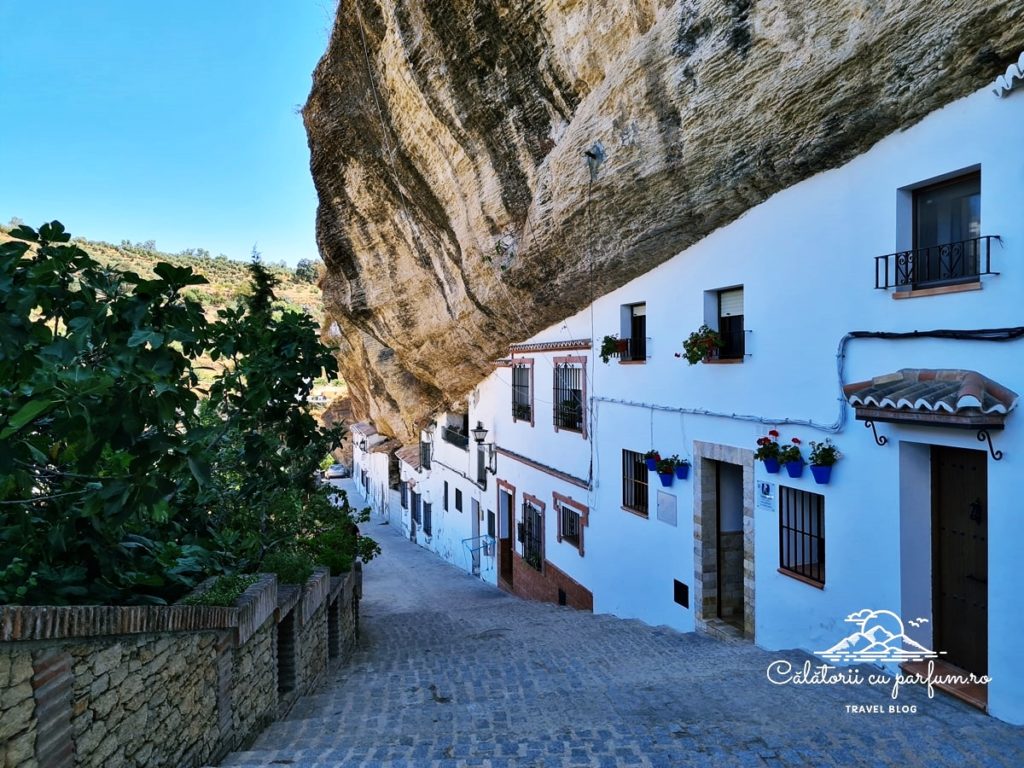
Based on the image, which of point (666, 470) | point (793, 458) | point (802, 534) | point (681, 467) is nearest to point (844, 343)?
point (793, 458)

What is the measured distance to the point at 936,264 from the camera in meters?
6.15

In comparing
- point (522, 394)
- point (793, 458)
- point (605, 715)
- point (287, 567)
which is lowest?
point (605, 715)

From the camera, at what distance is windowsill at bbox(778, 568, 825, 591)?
7114 mm

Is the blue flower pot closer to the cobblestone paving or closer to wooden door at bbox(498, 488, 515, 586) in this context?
the cobblestone paving

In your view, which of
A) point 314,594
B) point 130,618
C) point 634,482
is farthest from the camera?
point 634,482

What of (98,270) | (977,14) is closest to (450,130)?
(977,14)

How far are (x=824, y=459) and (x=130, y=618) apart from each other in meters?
6.06

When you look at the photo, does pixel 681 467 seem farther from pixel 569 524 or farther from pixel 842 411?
pixel 569 524

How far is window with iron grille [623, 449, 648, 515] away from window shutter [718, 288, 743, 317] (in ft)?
8.80

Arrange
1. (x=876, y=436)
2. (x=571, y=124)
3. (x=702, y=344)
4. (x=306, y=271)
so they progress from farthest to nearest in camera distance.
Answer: (x=306, y=271), (x=571, y=124), (x=702, y=344), (x=876, y=436)

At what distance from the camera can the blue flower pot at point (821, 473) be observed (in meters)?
6.96

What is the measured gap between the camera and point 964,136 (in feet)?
18.9

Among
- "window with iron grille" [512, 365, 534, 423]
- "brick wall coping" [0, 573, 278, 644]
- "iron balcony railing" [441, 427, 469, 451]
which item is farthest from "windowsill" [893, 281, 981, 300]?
"iron balcony railing" [441, 427, 469, 451]

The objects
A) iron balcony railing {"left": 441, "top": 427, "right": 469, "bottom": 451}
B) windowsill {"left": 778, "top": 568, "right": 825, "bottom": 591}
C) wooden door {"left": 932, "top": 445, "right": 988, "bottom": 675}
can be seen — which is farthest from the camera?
iron balcony railing {"left": 441, "top": 427, "right": 469, "bottom": 451}
